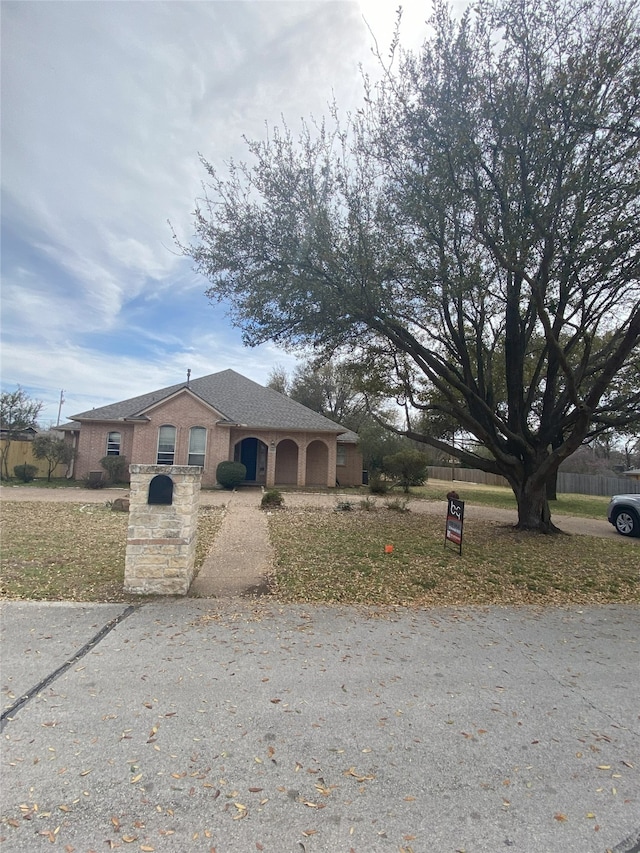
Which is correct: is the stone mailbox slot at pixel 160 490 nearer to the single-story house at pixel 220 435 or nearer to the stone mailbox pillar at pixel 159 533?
the stone mailbox pillar at pixel 159 533

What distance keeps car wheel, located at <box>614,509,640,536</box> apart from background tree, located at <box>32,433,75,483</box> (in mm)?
20065

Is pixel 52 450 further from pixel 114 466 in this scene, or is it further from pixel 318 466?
pixel 318 466

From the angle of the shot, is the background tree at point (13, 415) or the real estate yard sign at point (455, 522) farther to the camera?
the background tree at point (13, 415)

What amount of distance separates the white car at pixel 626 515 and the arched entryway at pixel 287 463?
44.5 feet

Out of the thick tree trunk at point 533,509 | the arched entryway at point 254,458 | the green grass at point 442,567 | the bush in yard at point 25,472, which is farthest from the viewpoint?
the arched entryway at point 254,458

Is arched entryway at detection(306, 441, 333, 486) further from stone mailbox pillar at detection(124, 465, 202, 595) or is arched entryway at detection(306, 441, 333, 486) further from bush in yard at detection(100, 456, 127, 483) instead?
stone mailbox pillar at detection(124, 465, 202, 595)

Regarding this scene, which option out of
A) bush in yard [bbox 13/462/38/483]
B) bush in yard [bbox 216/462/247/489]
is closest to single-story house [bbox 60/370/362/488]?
bush in yard [bbox 216/462/247/489]

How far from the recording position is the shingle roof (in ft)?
66.2

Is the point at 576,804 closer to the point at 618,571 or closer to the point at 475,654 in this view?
the point at 475,654

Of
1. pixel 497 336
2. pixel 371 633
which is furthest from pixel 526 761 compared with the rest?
pixel 497 336

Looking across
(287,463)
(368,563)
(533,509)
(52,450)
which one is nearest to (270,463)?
(287,463)

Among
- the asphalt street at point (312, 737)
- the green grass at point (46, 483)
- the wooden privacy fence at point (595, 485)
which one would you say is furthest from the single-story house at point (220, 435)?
the asphalt street at point (312, 737)

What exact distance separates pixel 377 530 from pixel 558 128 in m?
8.19

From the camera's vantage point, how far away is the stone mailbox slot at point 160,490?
5.34m
